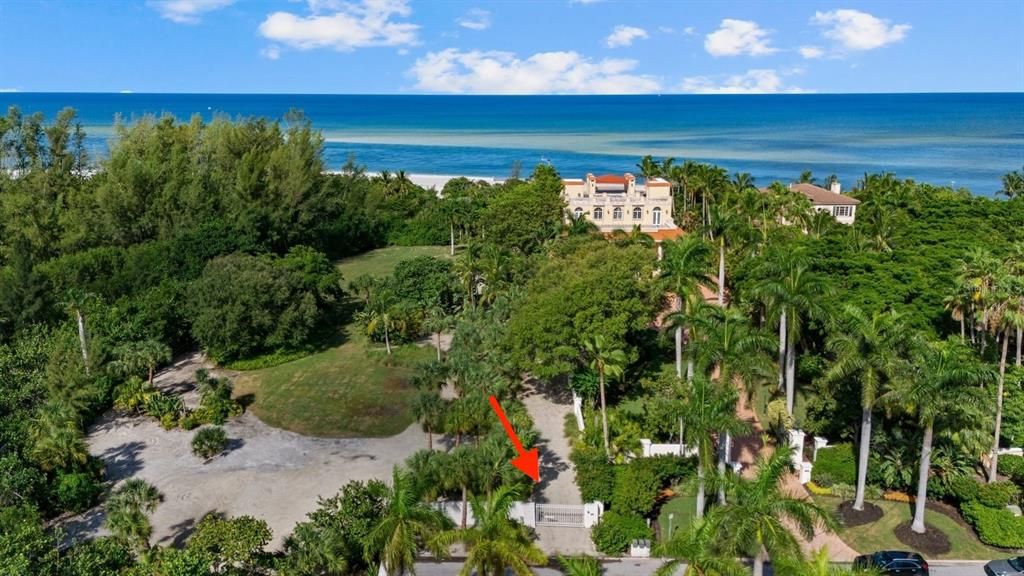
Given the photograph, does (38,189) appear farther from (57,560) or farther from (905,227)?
(905,227)

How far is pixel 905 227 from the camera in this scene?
4969 centimetres

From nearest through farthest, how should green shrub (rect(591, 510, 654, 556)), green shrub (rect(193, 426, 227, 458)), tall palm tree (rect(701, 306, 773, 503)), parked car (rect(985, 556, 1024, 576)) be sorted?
parked car (rect(985, 556, 1024, 576)), green shrub (rect(591, 510, 654, 556)), tall palm tree (rect(701, 306, 773, 503)), green shrub (rect(193, 426, 227, 458))

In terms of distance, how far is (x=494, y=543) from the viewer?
19047 mm

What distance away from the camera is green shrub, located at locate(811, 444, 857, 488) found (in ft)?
93.4

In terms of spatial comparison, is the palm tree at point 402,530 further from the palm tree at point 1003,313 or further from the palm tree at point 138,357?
the palm tree at point 138,357

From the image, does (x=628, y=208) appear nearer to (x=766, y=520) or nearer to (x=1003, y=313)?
(x=1003, y=313)

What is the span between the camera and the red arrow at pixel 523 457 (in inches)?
1101

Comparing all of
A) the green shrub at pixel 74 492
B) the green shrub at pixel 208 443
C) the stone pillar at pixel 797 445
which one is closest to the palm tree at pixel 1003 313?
the stone pillar at pixel 797 445

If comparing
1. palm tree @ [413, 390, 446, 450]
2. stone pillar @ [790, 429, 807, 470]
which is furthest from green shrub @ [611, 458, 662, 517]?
palm tree @ [413, 390, 446, 450]

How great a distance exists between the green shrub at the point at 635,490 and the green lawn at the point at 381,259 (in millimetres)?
40898

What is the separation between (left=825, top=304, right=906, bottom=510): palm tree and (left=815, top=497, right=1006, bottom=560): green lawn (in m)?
1.07

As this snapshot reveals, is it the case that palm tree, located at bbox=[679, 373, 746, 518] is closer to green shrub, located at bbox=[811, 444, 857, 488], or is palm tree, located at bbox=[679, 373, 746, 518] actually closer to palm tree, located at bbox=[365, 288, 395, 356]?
green shrub, located at bbox=[811, 444, 857, 488]

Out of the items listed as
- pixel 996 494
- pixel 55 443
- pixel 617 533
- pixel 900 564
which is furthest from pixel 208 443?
pixel 996 494

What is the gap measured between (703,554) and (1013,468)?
17.9 metres
